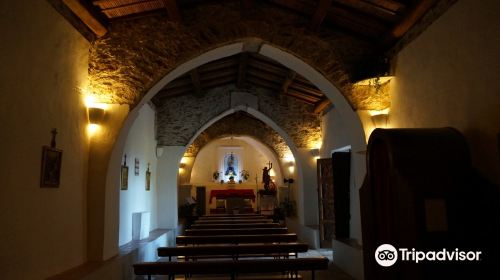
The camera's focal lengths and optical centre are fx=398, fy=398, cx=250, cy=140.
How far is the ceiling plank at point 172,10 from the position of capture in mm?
5452

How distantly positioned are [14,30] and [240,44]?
3377 millimetres

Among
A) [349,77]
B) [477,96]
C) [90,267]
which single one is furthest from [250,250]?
[477,96]

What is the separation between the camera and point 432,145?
3680 millimetres

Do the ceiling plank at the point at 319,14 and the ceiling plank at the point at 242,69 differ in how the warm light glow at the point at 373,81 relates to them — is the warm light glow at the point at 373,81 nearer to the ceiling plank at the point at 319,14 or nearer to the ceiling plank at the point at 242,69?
the ceiling plank at the point at 319,14

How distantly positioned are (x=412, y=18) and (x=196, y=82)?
589 cm

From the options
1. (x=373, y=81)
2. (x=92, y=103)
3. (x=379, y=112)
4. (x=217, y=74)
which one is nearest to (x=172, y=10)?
(x=92, y=103)

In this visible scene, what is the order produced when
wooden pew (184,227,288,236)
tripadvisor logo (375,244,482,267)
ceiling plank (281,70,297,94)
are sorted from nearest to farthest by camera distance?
tripadvisor logo (375,244,482,267), wooden pew (184,227,288,236), ceiling plank (281,70,297,94)

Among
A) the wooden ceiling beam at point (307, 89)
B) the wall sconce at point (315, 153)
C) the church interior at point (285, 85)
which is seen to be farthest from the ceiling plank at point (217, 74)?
the wall sconce at point (315, 153)

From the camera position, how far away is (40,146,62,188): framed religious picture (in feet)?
14.2

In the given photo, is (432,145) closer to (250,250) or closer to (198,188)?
(250,250)

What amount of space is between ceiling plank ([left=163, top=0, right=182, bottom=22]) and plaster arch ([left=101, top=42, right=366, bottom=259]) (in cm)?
66

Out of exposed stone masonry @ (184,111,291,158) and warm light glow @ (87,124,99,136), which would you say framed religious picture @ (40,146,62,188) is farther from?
exposed stone masonry @ (184,111,291,158)

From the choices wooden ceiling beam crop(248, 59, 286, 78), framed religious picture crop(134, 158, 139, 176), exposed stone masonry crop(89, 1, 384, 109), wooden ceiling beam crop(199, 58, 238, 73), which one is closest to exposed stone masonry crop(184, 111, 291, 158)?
wooden ceiling beam crop(248, 59, 286, 78)

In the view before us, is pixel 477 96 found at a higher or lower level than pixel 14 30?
lower
